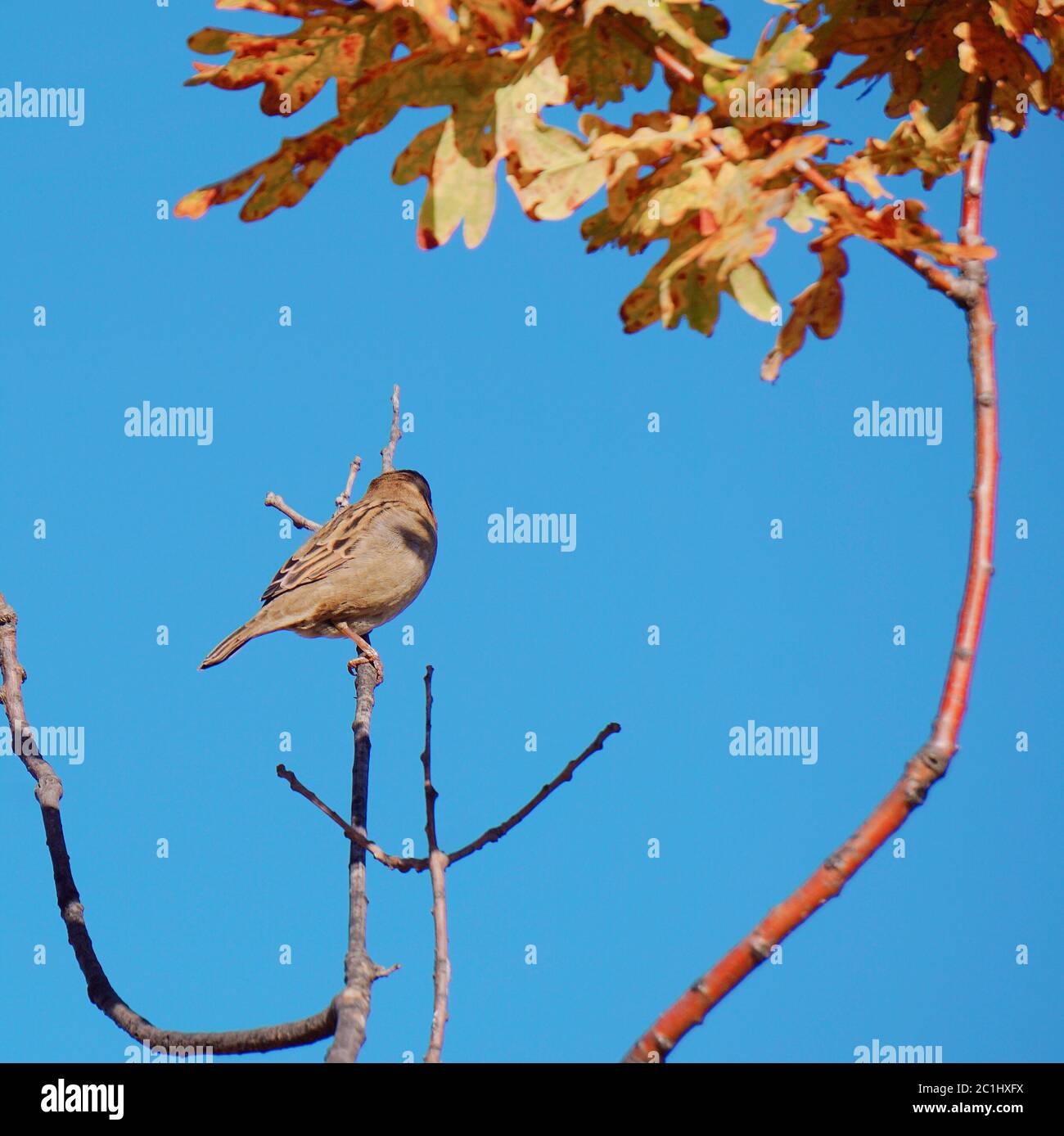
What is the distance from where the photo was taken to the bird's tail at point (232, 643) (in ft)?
23.4

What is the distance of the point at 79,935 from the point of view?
279cm

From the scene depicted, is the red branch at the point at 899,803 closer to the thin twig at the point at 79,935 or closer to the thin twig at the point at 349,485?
the thin twig at the point at 79,935

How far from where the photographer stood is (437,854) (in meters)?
2.45

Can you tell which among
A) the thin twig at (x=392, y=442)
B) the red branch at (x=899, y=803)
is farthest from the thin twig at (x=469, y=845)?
the thin twig at (x=392, y=442)

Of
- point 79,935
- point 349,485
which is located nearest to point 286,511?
point 349,485

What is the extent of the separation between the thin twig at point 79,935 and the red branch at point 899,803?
98cm

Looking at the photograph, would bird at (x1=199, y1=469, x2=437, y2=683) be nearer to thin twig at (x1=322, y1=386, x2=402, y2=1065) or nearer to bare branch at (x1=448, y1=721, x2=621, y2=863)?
thin twig at (x1=322, y1=386, x2=402, y2=1065)

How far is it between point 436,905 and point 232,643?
512 cm

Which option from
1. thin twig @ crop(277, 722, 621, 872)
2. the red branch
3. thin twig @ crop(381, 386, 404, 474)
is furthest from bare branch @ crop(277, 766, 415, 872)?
thin twig @ crop(381, 386, 404, 474)

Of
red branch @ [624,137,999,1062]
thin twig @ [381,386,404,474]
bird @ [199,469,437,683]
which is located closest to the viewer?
red branch @ [624,137,999,1062]

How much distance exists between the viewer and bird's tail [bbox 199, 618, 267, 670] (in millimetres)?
7125

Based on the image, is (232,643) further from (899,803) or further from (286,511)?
(899,803)
